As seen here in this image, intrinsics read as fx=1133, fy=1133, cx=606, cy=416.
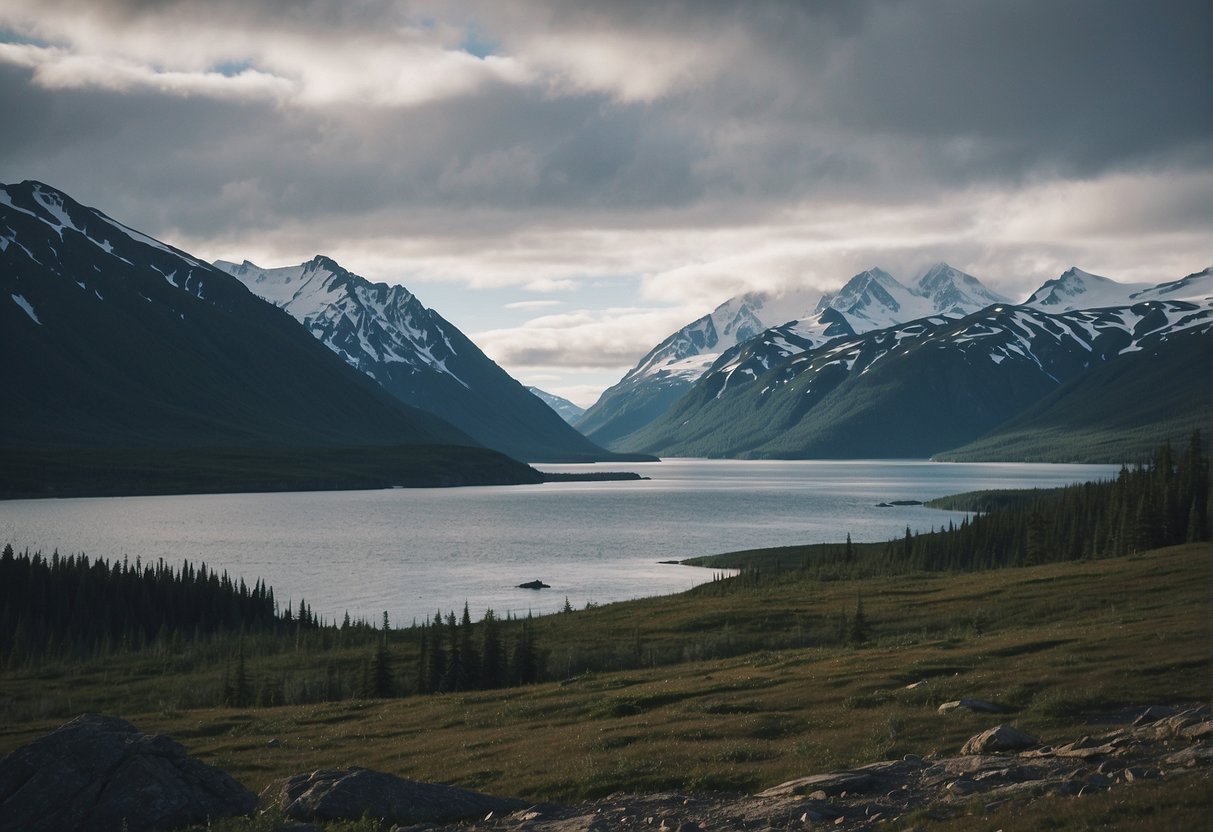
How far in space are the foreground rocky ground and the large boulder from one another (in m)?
0.03

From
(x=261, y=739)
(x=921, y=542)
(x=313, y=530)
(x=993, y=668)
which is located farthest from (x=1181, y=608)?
(x=313, y=530)

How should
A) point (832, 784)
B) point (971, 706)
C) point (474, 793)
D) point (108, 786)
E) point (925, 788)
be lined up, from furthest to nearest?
point (971, 706) → point (474, 793) → point (108, 786) → point (832, 784) → point (925, 788)

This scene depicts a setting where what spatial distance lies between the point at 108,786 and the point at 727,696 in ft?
82.2

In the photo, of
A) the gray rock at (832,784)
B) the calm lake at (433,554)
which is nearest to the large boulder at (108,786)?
the gray rock at (832,784)

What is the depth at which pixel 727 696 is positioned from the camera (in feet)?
149

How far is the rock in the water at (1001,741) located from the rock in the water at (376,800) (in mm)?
11858

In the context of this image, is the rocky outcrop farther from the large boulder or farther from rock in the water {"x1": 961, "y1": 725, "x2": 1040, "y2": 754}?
the large boulder

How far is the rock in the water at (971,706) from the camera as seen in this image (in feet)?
118

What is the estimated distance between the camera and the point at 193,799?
2691 cm

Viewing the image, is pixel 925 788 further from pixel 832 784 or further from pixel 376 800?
pixel 376 800

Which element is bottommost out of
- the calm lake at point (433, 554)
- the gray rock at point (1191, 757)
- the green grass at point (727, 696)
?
the green grass at point (727, 696)

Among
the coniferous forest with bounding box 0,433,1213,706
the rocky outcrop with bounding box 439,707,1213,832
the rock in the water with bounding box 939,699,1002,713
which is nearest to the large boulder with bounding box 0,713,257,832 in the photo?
the rocky outcrop with bounding box 439,707,1213,832

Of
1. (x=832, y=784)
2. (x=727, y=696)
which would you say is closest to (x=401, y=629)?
(x=727, y=696)

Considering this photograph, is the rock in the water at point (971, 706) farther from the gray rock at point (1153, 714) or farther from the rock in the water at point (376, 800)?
the rock in the water at point (376, 800)
